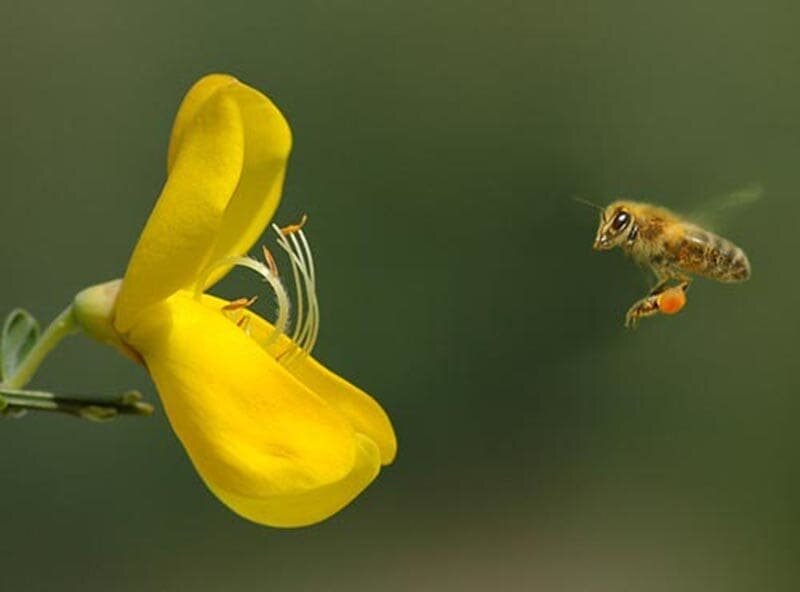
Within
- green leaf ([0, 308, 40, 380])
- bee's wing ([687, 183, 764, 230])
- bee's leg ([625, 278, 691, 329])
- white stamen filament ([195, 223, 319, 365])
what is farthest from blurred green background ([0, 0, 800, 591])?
green leaf ([0, 308, 40, 380])

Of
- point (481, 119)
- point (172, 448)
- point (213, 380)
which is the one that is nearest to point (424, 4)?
point (481, 119)

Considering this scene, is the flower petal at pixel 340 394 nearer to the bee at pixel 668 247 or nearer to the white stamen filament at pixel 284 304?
the white stamen filament at pixel 284 304

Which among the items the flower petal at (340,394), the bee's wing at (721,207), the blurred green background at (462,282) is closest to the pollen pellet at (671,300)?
the bee's wing at (721,207)

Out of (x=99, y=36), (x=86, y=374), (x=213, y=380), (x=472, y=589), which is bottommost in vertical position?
(x=213, y=380)

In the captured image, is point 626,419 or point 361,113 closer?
point 361,113

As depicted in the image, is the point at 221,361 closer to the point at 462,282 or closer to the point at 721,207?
the point at 721,207

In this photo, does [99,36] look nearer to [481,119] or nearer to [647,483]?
[481,119]

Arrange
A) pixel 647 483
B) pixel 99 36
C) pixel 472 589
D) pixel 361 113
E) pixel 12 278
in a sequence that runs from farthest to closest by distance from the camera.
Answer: pixel 647 483 < pixel 472 589 < pixel 361 113 < pixel 99 36 < pixel 12 278

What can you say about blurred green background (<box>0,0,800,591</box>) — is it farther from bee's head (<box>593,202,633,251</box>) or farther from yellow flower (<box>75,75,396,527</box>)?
yellow flower (<box>75,75,396,527</box>)
